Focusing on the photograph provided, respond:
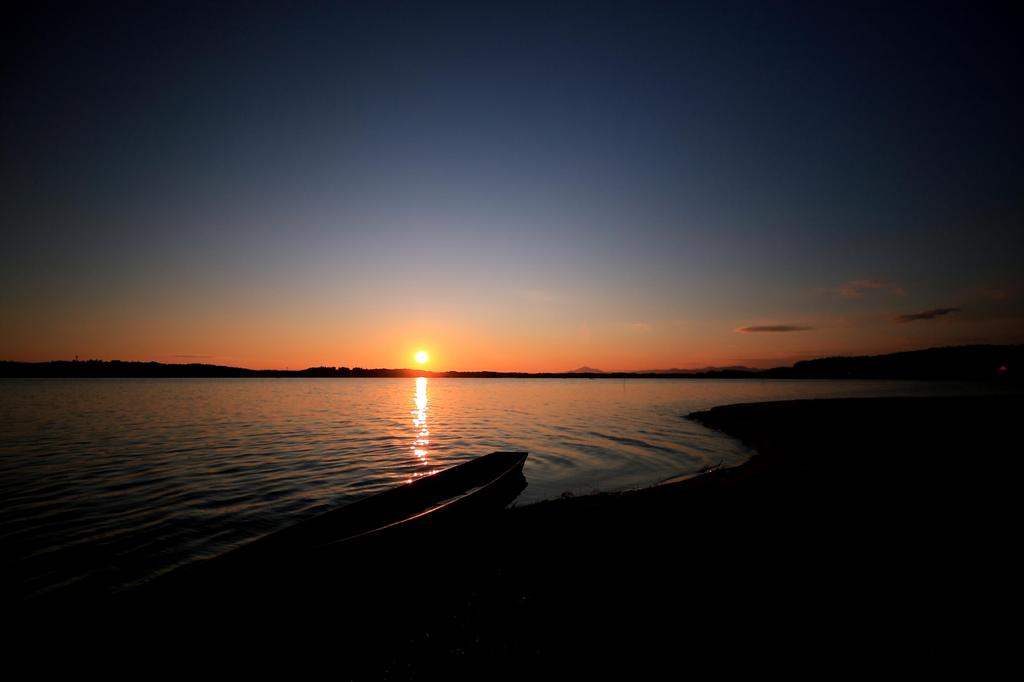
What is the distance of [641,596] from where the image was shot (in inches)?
231

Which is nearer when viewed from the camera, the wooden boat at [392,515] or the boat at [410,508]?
the wooden boat at [392,515]

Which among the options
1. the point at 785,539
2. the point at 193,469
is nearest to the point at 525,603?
the point at 785,539

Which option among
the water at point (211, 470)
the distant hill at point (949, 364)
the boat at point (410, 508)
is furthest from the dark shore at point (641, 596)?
the distant hill at point (949, 364)

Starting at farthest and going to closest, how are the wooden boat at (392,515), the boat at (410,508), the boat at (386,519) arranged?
the boat at (410,508) → the wooden boat at (392,515) → the boat at (386,519)

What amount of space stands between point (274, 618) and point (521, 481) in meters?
11.8

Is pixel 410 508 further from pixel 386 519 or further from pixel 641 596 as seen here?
pixel 641 596

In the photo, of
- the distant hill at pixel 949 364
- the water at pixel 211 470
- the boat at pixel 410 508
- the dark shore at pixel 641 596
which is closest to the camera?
the dark shore at pixel 641 596

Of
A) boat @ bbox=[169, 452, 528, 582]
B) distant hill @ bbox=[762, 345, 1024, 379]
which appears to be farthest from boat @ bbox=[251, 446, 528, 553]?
distant hill @ bbox=[762, 345, 1024, 379]

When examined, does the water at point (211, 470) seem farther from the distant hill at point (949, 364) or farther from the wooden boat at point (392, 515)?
the distant hill at point (949, 364)

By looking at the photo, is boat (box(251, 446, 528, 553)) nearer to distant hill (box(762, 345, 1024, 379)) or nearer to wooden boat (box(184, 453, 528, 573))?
wooden boat (box(184, 453, 528, 573))

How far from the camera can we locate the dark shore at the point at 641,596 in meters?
4.58

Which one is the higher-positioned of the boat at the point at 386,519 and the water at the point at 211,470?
the boat at the point at 386,519

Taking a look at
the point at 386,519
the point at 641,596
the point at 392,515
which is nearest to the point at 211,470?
the point at 392,515

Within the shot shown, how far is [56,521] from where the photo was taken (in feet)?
36.9
